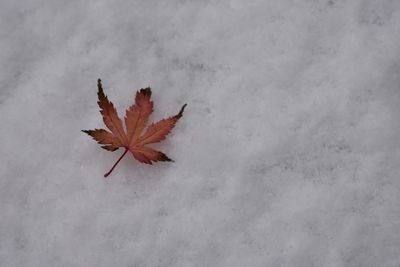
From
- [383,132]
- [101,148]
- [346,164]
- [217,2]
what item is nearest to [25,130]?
[101,148]

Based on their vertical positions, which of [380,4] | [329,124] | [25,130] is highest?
[380,4]

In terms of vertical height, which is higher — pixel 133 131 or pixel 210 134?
pixel 210 134

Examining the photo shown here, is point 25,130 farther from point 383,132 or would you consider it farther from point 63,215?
point 383,132
